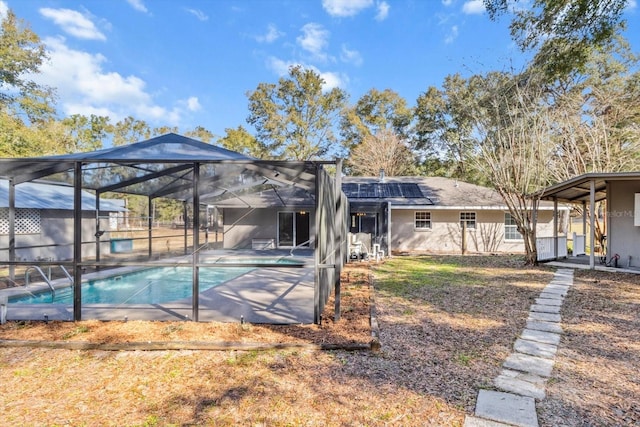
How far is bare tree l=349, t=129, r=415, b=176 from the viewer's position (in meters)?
29.9

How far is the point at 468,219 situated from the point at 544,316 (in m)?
11.5

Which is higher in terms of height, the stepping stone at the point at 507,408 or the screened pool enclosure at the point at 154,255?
the screened pool enclosure at the point at 154,255

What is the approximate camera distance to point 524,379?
365 centimetres

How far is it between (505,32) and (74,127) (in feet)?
103

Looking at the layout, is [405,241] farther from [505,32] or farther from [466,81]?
[466,81]

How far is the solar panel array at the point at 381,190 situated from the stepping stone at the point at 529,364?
1414 cm

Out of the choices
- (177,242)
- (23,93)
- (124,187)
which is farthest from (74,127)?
(124,187)

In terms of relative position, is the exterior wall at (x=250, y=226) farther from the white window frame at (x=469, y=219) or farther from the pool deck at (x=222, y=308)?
the pool deck at (x=222, y=308)

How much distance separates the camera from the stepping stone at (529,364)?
3.84 m

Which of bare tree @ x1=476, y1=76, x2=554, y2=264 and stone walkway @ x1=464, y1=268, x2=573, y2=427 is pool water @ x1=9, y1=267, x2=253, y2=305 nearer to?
stone walkway @ x1=464, y1=268, x2=573, y2=427

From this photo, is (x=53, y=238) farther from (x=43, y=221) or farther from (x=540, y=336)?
(x=540, y=336)

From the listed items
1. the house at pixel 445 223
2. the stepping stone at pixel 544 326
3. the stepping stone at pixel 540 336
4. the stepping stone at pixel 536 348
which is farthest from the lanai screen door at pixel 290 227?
the stepping stone at pixel 536 348

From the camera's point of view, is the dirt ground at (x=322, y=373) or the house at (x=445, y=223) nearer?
the dirt ground at (x=322, y=373)

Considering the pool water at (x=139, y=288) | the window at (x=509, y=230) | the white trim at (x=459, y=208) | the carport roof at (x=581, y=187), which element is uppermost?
the carport roof at (x=581, y=187)
